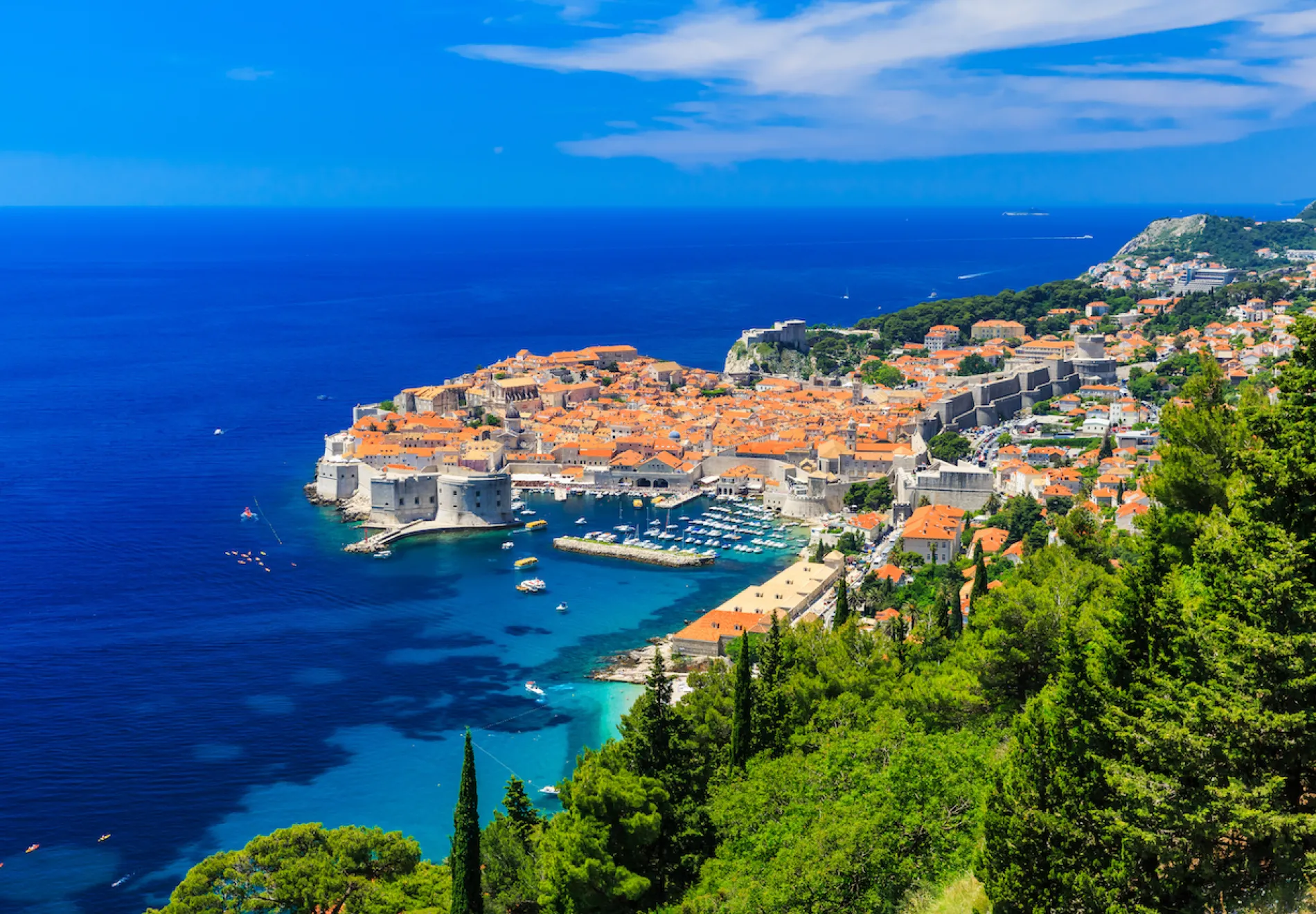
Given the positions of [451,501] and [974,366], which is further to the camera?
[974,366]

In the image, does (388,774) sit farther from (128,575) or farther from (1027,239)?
(1027,239)

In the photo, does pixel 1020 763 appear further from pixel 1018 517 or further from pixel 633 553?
pixel 633 553

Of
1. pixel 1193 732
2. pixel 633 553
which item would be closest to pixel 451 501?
pixel 633 553

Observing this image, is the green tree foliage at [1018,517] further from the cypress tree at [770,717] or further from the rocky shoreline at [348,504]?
the rocky shoreline at [348,504]

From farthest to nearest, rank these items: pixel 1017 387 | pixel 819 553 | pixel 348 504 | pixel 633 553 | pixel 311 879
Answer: pixel 1017 387 → pixel 348 504 → pixel 633 553 → pixel 819 553 → pixel 311 879

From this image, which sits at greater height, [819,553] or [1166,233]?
[1166,233]

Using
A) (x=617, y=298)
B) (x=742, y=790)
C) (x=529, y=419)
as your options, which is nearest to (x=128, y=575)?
(x=529, y=419)
